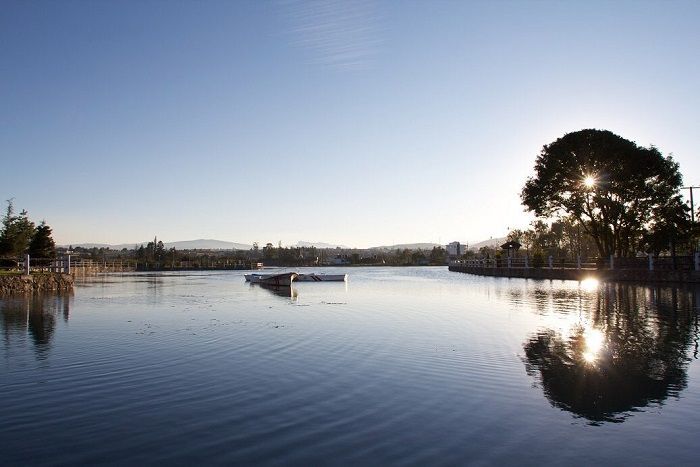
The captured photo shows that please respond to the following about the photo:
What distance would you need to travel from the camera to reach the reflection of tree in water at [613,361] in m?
6.09

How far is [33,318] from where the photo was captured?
47.8 ft

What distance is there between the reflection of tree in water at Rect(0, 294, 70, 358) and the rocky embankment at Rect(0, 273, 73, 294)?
71.1 inches

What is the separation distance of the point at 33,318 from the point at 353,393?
12.1 meters

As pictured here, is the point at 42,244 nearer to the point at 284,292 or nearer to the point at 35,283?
the point at 35,283

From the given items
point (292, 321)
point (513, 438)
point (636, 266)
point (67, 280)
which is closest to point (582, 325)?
point (292, 321)

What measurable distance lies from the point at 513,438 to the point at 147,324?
438 inches

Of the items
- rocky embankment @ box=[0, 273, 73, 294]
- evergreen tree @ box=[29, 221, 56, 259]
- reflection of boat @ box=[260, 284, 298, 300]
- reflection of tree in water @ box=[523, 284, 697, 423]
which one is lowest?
reflection of boat @ box=[260, 284, 298, 300]

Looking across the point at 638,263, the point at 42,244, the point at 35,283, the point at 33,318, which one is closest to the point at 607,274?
the point at 638,263

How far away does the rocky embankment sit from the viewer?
76.8ft

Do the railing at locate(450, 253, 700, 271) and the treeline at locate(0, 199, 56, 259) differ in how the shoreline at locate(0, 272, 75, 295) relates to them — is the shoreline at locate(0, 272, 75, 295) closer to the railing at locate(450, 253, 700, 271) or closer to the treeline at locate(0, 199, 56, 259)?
the treeline at locate(0, 199, 56, 259)

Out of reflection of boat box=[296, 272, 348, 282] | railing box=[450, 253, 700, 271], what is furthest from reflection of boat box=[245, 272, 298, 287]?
railing box=[450, 253, 700, 271]

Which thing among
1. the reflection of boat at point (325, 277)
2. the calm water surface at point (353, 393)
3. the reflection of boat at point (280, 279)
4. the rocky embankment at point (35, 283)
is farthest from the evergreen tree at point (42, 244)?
the calm water surface at point (353, 393)

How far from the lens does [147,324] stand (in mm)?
13586

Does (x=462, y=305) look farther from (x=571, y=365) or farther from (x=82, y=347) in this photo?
(x=82, y=347)
